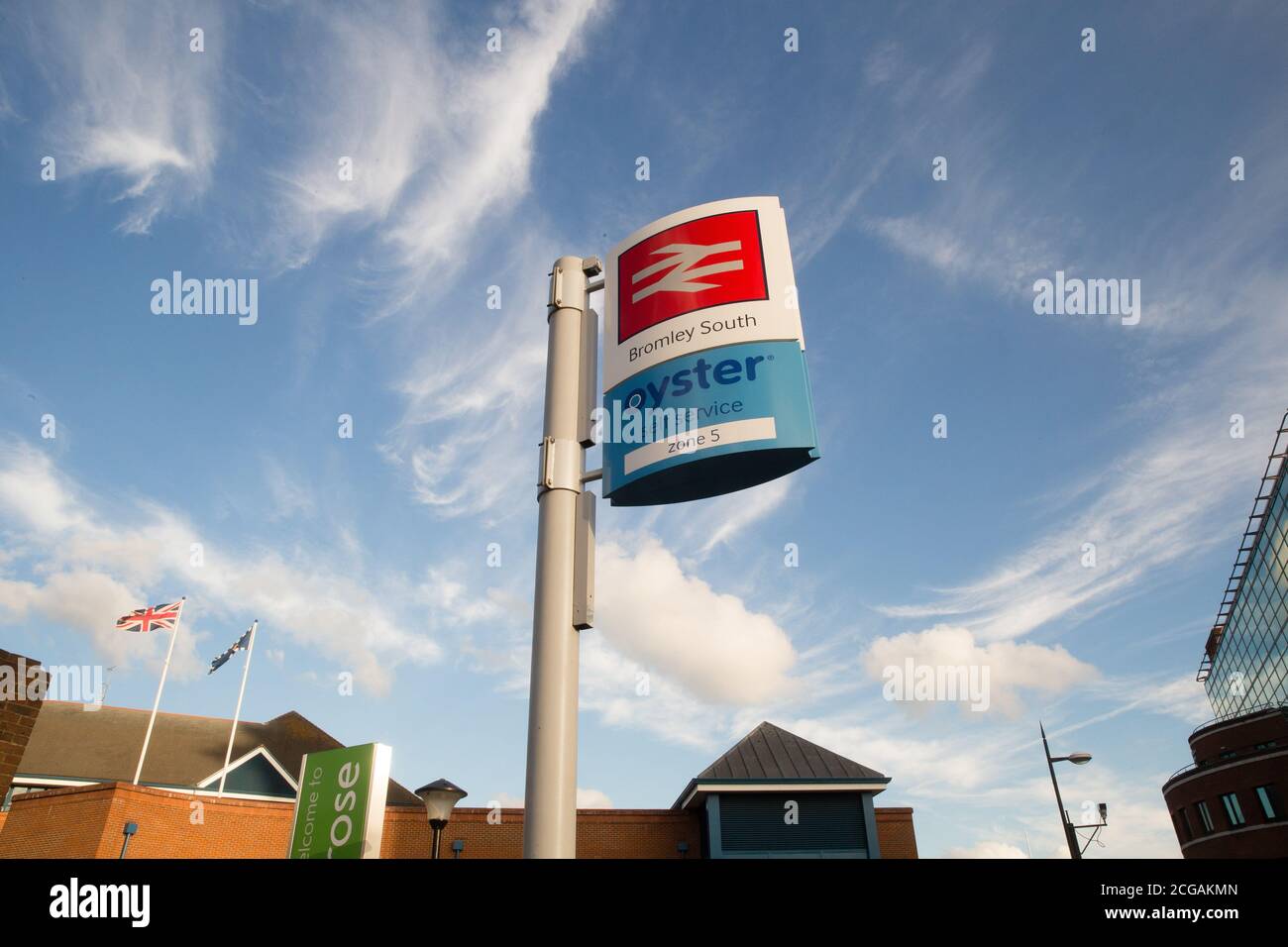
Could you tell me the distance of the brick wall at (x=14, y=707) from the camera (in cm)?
756

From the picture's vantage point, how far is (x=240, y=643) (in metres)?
36.4

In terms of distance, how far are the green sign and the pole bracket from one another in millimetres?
9890

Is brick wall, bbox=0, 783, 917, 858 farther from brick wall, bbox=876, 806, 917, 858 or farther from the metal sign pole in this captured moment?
the metal sign pole

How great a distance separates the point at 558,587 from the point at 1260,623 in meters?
83.2

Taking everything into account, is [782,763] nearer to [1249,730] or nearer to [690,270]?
[690,270]

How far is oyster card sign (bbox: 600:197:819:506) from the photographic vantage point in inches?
252

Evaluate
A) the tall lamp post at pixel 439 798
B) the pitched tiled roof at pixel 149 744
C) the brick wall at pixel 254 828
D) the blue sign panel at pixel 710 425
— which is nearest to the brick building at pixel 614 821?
the brick wall at pixel 254 828

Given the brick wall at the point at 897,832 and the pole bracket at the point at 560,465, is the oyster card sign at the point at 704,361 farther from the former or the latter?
the brick wall at the point at 897,832

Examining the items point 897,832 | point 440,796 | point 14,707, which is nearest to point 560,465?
point 14,707

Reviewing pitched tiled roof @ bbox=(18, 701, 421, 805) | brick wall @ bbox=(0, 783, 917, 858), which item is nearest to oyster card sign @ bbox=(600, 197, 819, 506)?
brick wall @ bbox=(0, 783, 917, 858)
